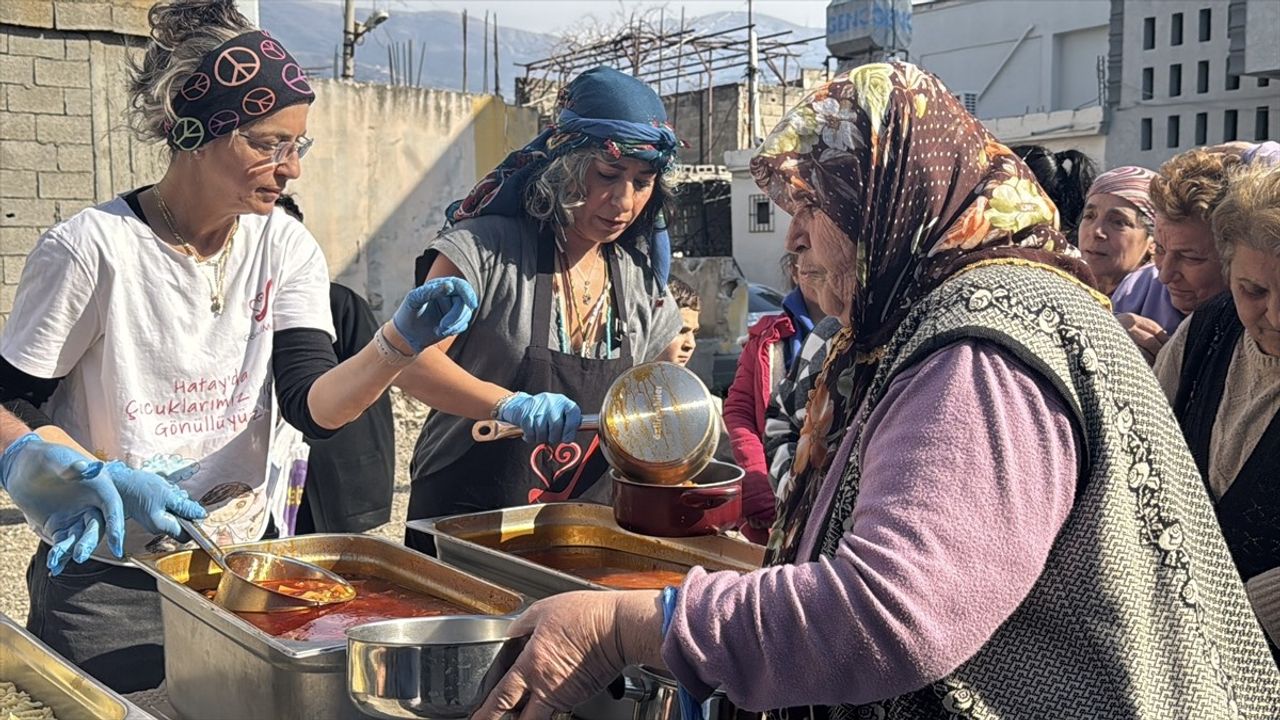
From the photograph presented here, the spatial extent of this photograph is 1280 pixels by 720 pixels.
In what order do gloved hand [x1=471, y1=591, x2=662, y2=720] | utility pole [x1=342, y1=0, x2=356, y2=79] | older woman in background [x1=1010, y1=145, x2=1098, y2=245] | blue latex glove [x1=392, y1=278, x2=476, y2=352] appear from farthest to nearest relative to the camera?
utility pole [x1=342, y1=0, x2=356, y2=79], older woman in background [x1=1010, y1=145, x2=1098, y2=245], blue latex glove [x1=392, y1=278, x2=476, y2=352], gloved hand [x1=471, y1=591, x2=662, y2=720]

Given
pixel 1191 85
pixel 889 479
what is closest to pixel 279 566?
pixel 889 479

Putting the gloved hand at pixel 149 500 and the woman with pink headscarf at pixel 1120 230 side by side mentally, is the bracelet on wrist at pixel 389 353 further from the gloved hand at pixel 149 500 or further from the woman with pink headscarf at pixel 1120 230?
the woman with pink headscarf at pixel 1120 230

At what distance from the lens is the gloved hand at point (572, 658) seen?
48.3 inches

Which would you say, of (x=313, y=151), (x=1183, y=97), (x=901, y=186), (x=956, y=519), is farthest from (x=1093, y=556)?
(x=1183, y=97)

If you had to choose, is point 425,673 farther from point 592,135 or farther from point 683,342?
point 683,342

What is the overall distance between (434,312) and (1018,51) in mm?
29970

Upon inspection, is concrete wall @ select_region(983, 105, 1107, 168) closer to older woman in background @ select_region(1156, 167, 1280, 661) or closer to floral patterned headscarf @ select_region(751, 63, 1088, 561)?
older woman in background @ select_region(1156, 167, 1280, 661)

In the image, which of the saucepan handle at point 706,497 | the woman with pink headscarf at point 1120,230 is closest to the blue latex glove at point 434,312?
the saucepan handle at point 706,497

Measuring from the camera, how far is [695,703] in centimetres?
123

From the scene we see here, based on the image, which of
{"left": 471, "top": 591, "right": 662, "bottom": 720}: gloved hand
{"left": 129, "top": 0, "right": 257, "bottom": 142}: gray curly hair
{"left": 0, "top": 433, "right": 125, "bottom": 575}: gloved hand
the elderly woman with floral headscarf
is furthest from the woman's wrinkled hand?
{"left": 0, "top": 433, "right": 125, "bottom": 575}: gloved hand

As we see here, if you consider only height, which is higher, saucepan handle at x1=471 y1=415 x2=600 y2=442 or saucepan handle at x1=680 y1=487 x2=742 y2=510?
saucepan handle at x1=471 y1=415 x2=600 y2=442

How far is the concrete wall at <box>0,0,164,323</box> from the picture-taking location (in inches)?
253

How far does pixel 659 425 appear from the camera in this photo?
6.57 feet

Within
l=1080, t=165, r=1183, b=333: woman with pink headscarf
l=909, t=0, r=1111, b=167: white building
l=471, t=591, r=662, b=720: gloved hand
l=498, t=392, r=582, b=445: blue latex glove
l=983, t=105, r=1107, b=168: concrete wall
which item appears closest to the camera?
l=471, t=591, r=662, b=720: gloved hand
